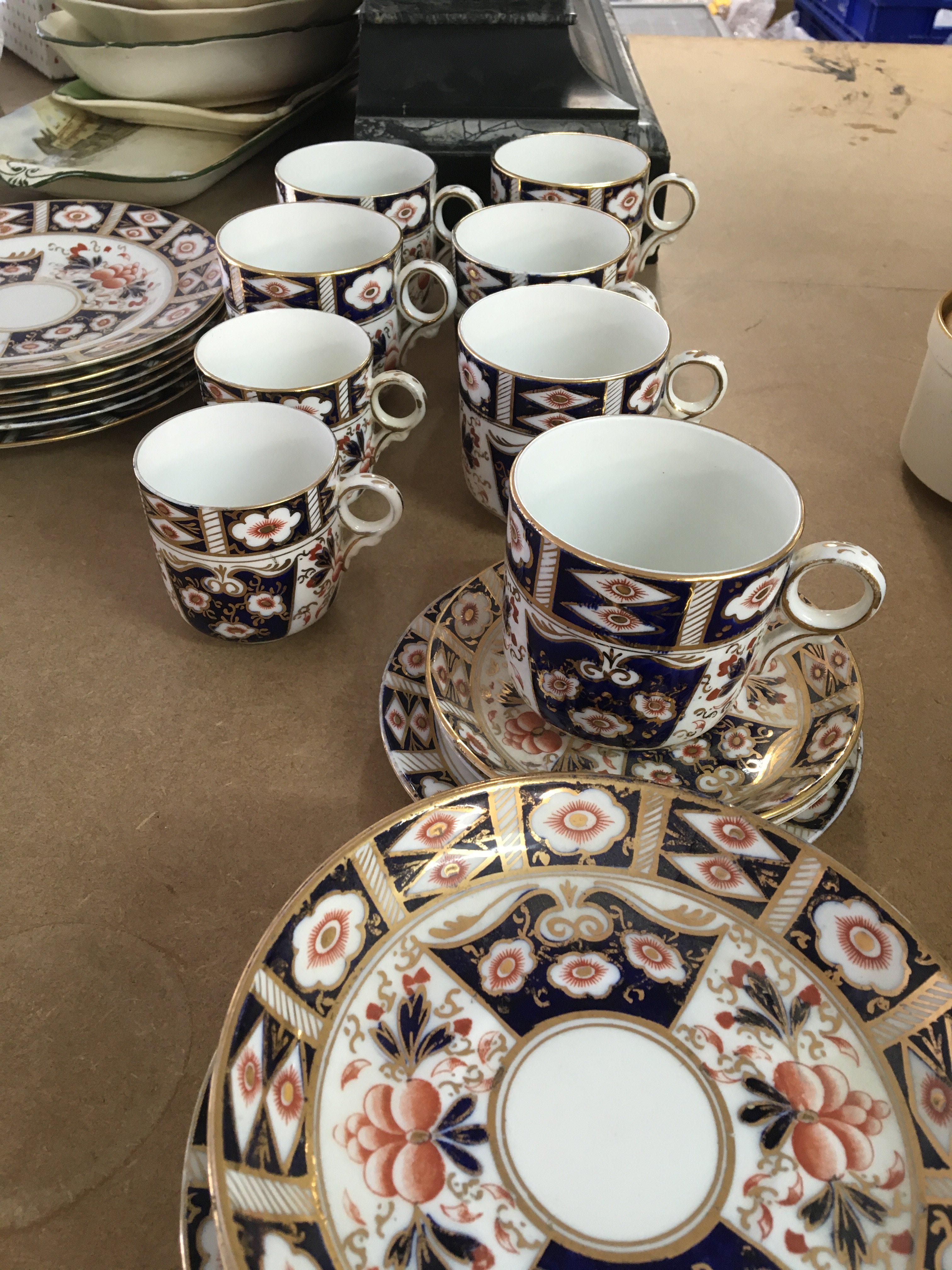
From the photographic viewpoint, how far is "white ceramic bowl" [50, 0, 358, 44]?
855 mm

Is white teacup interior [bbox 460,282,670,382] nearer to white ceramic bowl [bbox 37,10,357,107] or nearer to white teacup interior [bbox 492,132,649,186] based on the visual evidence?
white teacup interior [bbox 492,132,649,186]

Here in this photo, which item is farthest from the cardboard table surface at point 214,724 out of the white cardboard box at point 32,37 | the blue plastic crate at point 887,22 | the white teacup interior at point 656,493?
the blue plastic crate at point 887,22

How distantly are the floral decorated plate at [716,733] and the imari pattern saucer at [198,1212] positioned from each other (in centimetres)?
17

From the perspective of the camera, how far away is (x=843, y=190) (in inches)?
38.4

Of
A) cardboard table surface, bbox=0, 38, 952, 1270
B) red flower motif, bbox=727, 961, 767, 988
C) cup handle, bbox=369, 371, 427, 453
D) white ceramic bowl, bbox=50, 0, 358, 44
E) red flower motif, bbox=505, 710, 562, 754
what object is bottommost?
cardboard table surface, bbox=0, 38, 952, 1270

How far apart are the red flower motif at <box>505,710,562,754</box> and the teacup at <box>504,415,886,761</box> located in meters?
0.02

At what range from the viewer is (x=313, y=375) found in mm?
600

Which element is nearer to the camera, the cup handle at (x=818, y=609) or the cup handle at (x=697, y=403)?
the cup handle at (x=818, y=609)

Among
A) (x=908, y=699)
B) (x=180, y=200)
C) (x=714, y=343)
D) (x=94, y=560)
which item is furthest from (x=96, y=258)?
(x=908, y=699)

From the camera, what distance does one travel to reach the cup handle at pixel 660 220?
704mm

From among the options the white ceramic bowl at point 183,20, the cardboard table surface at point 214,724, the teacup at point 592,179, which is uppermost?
the white ceramic bowl at point 183,20

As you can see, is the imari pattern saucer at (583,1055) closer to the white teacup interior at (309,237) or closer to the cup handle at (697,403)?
the cup handle at (697,403)

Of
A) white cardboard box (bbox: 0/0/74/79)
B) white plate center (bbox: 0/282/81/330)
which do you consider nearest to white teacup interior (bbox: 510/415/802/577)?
white plate center (bbox: 0/282/81/330)

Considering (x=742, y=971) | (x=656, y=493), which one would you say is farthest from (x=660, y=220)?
(x=742, y=971)
